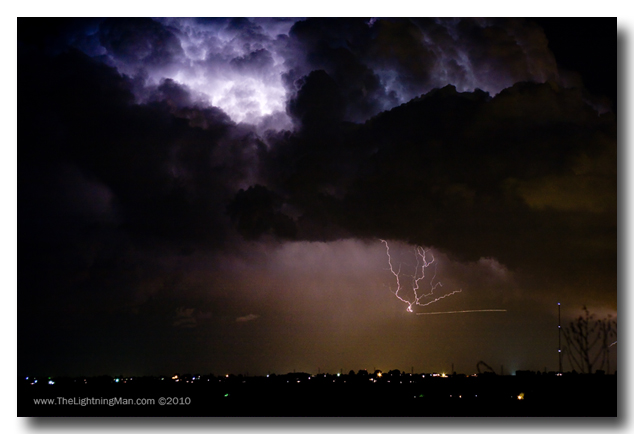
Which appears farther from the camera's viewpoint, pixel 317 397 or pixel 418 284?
pixel 418 284

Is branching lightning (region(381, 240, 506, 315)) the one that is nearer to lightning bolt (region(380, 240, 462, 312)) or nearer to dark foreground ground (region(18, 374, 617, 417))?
lightning bolt (region(380, 240, 462, 312))

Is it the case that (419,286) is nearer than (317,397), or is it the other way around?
(317,397)

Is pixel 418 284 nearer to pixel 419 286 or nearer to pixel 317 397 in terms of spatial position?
pixel 419 286

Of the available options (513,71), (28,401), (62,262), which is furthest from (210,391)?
(513,71)

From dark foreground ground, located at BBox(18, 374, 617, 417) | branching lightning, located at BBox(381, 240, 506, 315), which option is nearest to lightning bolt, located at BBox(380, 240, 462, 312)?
branching lightning, located at BBox(381, 240, 506, 315)

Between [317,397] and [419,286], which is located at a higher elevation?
[419,286]

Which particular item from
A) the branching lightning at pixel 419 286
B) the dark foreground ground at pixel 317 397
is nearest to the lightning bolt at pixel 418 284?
the branching lightning at pixel 419 286

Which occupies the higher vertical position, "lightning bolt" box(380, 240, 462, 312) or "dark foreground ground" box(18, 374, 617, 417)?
"lightning bolt" box(380, 240, 462, 312)

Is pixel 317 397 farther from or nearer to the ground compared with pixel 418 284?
nearer to the ground

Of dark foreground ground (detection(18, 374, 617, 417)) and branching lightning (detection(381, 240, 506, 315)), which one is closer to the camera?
dark foreground ground (detection(18, 374, 617, 417))

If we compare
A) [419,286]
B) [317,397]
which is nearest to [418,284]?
[419,286]
